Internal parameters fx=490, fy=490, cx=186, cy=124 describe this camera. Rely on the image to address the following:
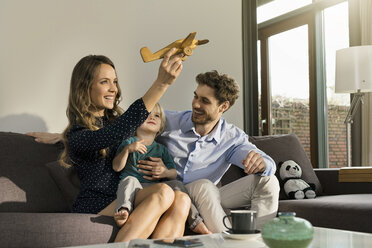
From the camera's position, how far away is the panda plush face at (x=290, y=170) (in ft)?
8.86

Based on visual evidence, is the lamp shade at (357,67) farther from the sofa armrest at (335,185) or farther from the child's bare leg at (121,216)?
the child's bare leg at (121,216)

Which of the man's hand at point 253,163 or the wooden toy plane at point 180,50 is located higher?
the wooden toy plane at point 180,50

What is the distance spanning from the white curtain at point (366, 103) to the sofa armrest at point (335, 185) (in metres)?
Result: 2.37

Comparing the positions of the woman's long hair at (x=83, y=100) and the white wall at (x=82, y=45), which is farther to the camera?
the white wall at (x=82, y=45)

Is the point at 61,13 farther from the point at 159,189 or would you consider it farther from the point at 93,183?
the point at 159,189

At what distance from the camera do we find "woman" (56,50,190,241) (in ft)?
5.71

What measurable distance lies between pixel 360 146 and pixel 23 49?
374cm

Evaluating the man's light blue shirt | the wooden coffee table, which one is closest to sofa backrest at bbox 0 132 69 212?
the man's light blue shirt

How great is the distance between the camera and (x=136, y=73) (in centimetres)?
291

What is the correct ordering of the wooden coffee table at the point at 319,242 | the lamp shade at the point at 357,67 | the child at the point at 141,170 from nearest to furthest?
the wooden coffee table at the point at 319,242, the child at the point at 141,170, the lamp shade at the point at 357,67

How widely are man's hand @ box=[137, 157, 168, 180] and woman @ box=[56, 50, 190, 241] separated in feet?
0.41

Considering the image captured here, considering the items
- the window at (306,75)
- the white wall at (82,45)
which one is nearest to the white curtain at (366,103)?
the window at (306,75)

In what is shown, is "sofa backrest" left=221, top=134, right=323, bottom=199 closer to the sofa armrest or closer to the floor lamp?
the sofa armrest

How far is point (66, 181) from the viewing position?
2188mm
